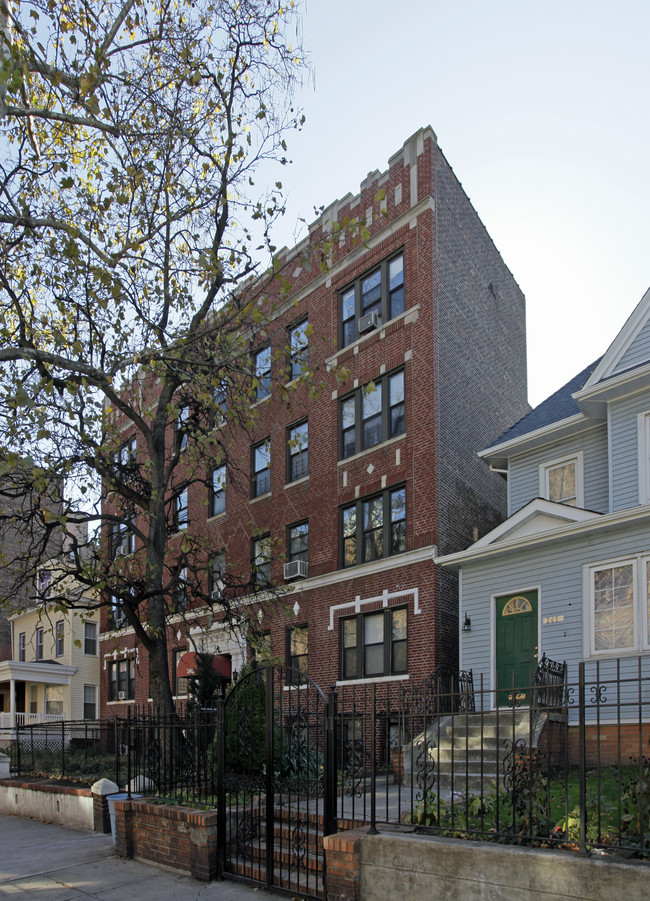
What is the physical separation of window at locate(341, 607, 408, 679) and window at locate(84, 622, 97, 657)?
1948 centimetres

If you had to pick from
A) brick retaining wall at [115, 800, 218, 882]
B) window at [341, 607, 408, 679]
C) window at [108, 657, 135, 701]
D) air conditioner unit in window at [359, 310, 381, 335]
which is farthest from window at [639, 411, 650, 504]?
window at [108, 657, 135, 701]

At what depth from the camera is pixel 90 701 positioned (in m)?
35.5

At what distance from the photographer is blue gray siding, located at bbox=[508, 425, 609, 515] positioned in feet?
53.8

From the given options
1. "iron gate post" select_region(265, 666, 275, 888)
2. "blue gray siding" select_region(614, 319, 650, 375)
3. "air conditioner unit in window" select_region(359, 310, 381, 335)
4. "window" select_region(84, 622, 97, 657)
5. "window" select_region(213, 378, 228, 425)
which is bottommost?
"window" select_region(84, 622, 97, 657)

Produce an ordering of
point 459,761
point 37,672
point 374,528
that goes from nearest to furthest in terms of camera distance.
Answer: point 459,761 → point 374,528 → point 37,672

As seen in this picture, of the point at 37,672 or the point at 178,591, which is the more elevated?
the point at 178,591

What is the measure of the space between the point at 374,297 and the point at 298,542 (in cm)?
686

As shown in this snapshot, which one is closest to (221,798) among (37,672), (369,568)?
(369,568)

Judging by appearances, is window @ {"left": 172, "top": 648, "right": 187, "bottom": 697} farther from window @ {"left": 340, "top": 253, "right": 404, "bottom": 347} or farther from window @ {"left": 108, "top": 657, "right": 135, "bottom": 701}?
window @ {"left": 340, "top": 253, "right": 404, "bottom": 347}

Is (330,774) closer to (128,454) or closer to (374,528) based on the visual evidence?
(128,454)

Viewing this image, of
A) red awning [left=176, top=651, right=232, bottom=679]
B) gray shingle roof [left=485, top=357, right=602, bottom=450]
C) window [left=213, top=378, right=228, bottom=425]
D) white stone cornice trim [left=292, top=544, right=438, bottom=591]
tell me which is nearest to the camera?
window [left=213, top=378, right=228, bottom=425]

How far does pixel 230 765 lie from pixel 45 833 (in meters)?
5.09

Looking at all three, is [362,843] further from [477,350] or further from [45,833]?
[477,350]

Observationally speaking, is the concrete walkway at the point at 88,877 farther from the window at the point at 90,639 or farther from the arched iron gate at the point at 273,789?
the window at the point at 90,639
